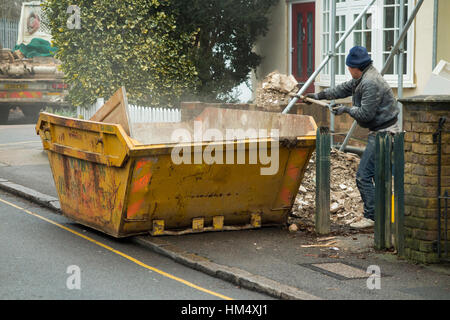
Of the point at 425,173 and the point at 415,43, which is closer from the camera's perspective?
the point at 425,173

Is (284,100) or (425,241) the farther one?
(284,100)

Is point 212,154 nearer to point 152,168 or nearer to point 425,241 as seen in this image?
point 152,168

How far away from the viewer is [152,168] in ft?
24.3

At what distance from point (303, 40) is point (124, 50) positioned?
3.93 meters

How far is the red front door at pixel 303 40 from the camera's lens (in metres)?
15.7

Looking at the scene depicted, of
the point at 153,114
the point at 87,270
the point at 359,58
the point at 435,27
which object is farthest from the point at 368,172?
the point at 153,114

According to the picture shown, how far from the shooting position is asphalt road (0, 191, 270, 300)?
6133 mm

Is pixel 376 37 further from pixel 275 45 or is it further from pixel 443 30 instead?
pixel 275 45

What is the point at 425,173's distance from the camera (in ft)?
22.6

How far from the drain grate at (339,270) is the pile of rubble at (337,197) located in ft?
4.77

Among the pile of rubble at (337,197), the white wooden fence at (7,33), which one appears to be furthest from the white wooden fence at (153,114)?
the white wooden fence at (7,33)

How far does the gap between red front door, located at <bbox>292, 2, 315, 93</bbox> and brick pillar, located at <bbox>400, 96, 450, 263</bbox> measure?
28.6 feet
